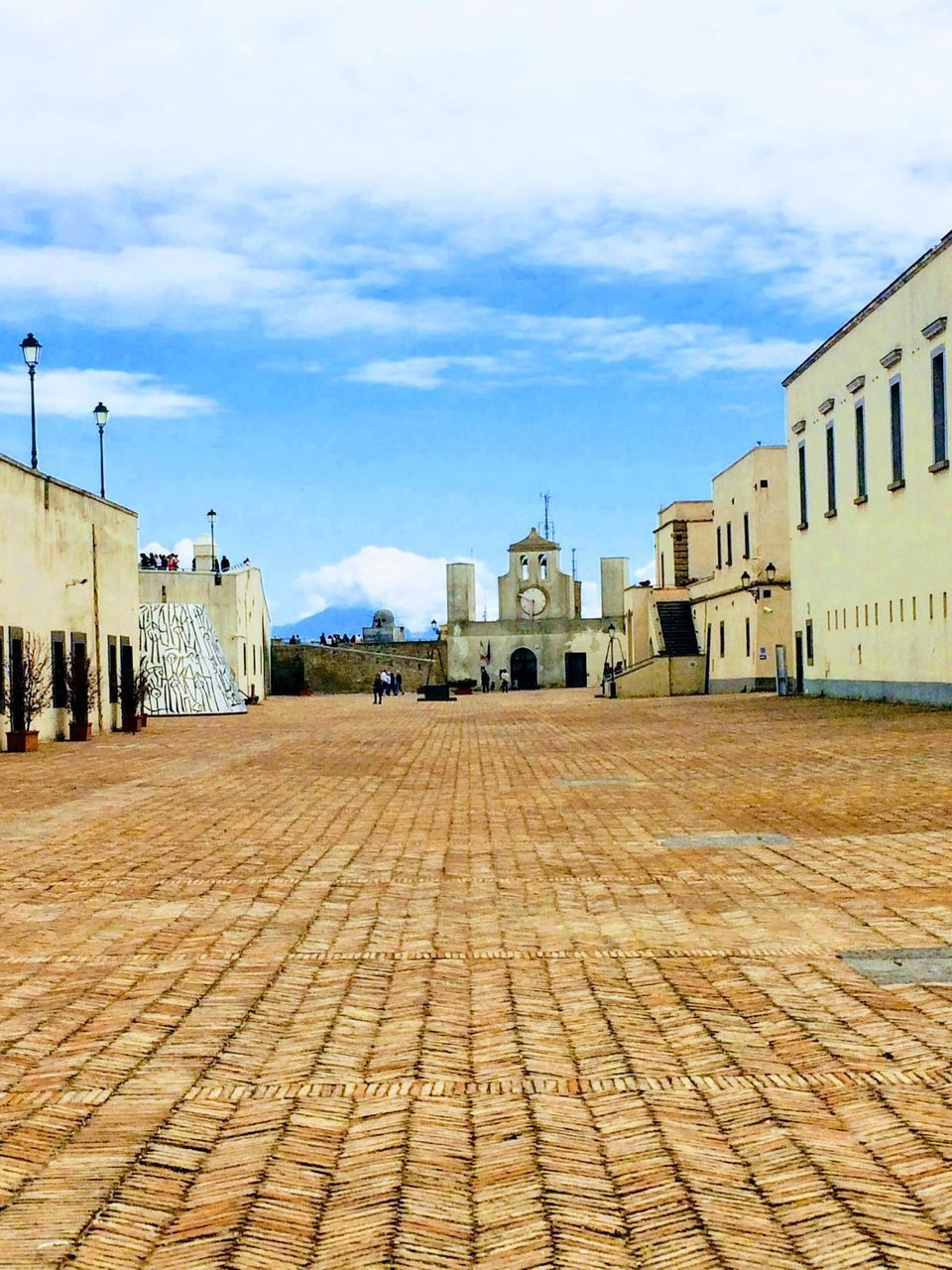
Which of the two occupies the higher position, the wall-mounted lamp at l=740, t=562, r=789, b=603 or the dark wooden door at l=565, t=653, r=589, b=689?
the wall-mounted lamp at l=740, t=562, r=789, b=603

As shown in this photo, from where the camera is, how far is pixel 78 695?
105 ft

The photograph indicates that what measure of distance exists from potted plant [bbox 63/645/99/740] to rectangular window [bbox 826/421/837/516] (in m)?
19.5

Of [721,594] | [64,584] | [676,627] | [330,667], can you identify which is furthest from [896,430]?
[330,667]

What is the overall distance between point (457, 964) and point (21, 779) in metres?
13.8

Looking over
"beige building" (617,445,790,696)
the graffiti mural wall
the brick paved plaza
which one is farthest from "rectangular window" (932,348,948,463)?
the graffiti mural wall

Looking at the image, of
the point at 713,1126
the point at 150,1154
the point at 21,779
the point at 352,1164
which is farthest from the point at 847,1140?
the point at 21,779

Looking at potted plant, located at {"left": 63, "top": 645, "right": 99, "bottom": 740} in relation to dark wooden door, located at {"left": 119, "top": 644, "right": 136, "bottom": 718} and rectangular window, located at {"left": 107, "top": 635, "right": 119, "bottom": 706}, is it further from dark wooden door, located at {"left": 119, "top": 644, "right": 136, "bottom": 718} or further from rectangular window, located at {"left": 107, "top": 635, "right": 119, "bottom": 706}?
rectangular window, located at {"left": 107, "top": 635, "right": 119, "bottom": 706}

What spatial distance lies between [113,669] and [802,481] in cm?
1983

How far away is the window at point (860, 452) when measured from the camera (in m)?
37.1

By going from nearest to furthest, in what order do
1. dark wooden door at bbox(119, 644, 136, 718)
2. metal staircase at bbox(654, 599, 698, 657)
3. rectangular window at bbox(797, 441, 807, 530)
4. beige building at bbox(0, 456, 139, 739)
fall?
beige building at bbox(0, 456, 139, 739)
dark wooden door at bbox(119, 644, 136, 718)
rectangular window at bbox(797, 441, 807, 530)
metal staircase at bbox(654, 599, 698, 657)

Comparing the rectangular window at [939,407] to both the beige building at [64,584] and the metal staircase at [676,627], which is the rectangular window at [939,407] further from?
the metal staircase at [676,627]

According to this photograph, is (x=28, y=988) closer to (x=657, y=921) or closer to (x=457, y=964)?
(x=457, y=964)

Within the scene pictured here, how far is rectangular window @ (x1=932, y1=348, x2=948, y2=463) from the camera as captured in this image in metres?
30.4

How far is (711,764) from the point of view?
66.0ft
